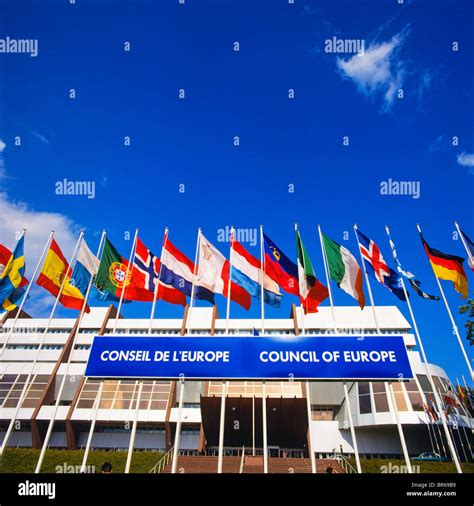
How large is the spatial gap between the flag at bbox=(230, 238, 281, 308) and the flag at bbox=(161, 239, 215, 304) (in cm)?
157

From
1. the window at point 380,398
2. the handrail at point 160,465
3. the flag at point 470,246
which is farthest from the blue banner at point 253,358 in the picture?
the window at point 380,398

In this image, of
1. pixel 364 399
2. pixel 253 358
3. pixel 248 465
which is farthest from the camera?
pixel 364 399

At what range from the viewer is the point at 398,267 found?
53.4 ft

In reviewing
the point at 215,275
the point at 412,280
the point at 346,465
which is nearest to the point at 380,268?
the point at 412,280

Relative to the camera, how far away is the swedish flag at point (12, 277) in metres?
16.2

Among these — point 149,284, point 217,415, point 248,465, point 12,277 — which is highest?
point 12,277

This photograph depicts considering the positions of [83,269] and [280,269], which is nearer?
[280,269]

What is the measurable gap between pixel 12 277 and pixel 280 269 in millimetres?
13336

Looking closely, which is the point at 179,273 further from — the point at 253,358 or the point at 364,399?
the point at 364,399

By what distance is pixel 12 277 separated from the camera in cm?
1656

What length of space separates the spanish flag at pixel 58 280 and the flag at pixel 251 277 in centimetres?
792

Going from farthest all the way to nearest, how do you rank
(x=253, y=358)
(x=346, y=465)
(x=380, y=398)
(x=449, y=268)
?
(x=380, y=398) → (x=346, y=465) → (x=449, y=268) → (x=253, y=358)

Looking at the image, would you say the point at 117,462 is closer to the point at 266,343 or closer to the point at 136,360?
the point at 136,360

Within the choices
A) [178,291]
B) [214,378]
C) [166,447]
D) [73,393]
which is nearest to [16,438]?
[73,393]
